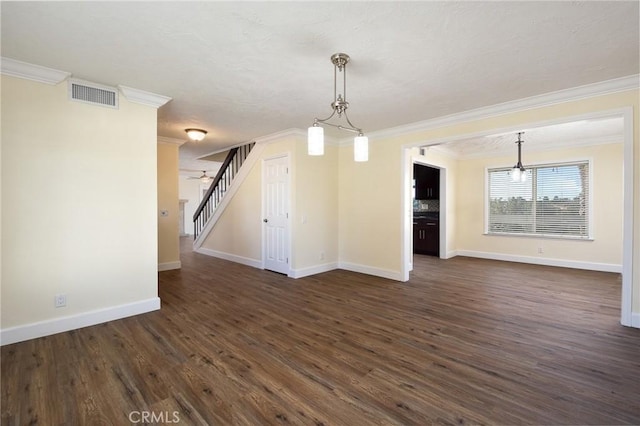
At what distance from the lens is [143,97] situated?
10.9ft

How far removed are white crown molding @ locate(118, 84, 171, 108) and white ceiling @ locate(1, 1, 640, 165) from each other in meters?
0.12

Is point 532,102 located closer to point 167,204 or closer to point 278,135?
point 278,135

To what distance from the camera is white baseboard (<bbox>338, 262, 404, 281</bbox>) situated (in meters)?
4.93

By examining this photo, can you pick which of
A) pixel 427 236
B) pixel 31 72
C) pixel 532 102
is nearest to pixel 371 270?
pixel 427 236

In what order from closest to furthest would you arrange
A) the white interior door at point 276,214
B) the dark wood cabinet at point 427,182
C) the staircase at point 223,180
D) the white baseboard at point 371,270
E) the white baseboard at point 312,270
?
the white baseboard at point 371,270
the white baseboard at point 312,270
the white interior door at point 276,214
the staircase at point 223,180
the dark wood cabinet at point 427,182

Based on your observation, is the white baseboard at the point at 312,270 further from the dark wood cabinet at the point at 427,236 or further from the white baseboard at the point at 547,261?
the white baseboard at the point at 547,261

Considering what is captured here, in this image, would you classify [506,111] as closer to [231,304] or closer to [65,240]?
[231,304]

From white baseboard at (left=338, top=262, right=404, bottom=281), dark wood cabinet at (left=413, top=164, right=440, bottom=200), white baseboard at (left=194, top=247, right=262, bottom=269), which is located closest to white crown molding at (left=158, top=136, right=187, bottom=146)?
white baseboard at (left=194, top=247, right=262, bottom=269)

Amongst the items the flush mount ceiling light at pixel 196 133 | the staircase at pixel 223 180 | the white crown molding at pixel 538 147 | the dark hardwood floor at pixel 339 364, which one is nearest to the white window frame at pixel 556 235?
the white crown molding at pixel 538 147

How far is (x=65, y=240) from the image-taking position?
2.91 metres

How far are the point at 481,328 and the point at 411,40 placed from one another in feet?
9.30

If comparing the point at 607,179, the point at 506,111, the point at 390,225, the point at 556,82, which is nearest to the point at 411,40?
the point at 556,82

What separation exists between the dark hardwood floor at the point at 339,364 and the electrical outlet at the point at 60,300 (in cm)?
31

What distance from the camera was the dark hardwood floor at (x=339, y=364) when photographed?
69.7 inches
